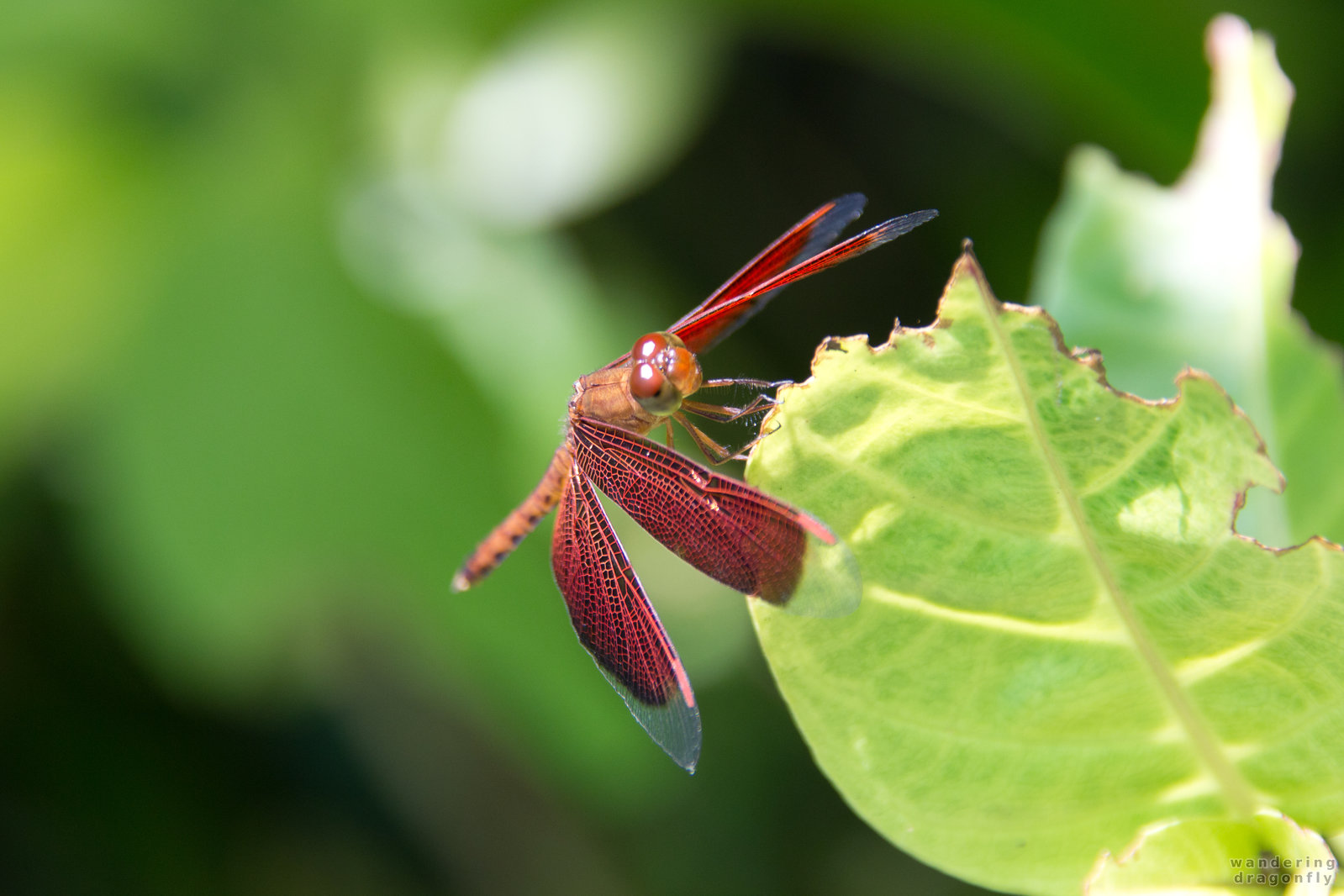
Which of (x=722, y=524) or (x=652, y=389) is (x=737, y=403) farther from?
(x=722, y=524)

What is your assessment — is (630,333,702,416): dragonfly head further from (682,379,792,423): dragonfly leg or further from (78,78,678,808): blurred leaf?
(78,78,678,808): blurred leaf

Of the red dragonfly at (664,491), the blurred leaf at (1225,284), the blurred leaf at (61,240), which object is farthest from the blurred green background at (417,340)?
the blurred leaf at (1225,284)

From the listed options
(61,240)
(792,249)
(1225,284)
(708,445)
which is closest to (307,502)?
(61,240)

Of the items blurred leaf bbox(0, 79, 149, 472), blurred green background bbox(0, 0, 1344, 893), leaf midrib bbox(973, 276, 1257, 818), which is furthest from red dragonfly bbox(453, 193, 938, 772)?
blurred leaf bbox(0, 79, 149, 472)

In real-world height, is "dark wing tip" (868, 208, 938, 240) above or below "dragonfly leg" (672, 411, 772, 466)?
above

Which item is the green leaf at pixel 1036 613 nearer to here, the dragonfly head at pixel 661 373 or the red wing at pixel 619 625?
the red wing at pixel 619 625

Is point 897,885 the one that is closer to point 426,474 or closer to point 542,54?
point 426,474

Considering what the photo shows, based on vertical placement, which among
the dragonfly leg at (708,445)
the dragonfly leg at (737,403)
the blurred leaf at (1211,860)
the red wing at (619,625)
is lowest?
the blurred leaf at (1211,860)
